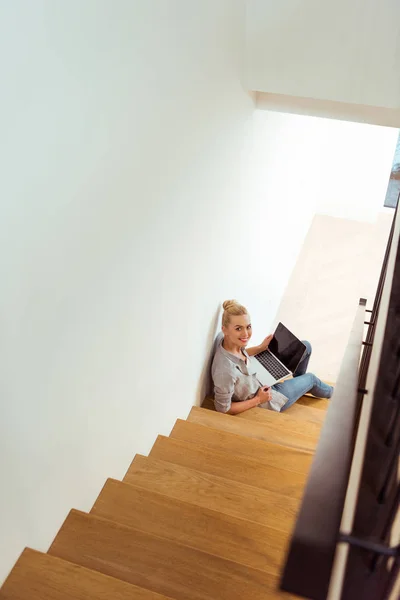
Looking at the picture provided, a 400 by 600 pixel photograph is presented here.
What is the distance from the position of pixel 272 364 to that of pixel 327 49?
1.93 metres

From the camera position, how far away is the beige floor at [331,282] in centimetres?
550

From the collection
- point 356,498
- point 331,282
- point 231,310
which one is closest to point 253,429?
point 231,310

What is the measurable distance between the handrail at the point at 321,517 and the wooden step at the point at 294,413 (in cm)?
274

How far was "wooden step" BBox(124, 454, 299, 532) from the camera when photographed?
8.14 feet

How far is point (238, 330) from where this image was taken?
358cm

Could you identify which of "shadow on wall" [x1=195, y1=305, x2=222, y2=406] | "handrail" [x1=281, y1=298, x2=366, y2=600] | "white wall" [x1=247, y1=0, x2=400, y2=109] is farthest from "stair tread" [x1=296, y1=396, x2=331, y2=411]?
"handrail" [x1=281, y1=298, x2=366, y2=600]

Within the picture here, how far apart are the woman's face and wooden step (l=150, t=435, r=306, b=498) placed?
2.68 feet

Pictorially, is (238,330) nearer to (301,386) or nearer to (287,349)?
(287,349)

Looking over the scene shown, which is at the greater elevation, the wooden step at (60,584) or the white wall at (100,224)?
the white wall at (100,224)

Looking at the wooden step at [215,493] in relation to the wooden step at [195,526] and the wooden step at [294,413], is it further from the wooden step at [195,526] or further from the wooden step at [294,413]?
the wooden step at [294,413]

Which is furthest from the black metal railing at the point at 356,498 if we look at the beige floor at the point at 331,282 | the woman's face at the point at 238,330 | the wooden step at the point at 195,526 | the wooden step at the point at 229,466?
the beige floor at the point at 331,282

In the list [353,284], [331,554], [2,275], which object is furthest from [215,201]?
→ [353,284]

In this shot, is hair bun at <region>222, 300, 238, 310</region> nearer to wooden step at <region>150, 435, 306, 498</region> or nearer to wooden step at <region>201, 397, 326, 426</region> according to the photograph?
wooden step at <region>201, 397, 326, 426</region>

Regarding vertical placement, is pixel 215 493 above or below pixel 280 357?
below
